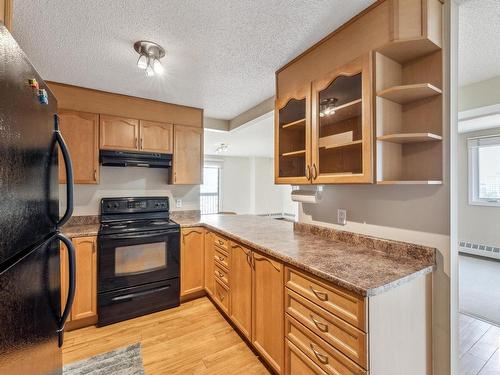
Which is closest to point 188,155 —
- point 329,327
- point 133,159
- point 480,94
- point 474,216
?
point 133,159

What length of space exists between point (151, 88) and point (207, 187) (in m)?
5.34

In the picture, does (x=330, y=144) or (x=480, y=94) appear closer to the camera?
(x=330, y=144)

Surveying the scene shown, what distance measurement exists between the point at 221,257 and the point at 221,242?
0.15 meters

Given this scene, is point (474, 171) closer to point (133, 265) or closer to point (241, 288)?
point (241, 288)

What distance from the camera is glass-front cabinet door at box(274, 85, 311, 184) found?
5.98 ft

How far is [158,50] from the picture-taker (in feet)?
6.12

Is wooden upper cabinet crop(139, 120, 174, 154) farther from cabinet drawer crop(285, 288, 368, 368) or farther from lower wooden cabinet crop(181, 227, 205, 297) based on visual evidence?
cabinet drawer crop(285, 288, 368, 368)

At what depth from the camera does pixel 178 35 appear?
171 centimetres

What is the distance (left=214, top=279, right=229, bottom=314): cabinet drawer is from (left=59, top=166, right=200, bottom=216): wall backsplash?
1274 mm

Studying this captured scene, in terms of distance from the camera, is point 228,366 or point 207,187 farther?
point 207,187

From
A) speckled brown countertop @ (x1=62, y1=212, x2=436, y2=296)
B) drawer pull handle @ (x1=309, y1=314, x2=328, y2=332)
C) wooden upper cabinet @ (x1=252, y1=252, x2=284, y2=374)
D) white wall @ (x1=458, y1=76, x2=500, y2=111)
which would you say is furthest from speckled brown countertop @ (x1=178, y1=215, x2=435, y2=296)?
white wall @ (x1=458, y1=76, x2=500, y2=111)

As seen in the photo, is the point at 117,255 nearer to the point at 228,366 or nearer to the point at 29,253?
the point at 228,366

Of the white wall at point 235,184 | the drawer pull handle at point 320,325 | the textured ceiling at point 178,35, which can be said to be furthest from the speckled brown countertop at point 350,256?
the white wall at point 235,184

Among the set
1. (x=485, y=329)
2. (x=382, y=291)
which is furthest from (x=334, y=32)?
(x=485, y=329)
